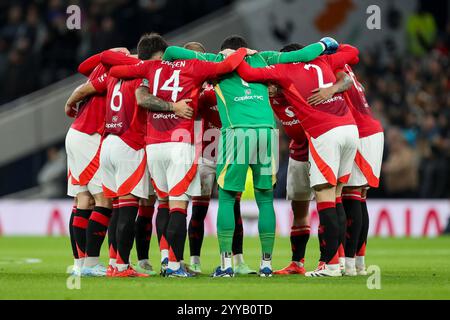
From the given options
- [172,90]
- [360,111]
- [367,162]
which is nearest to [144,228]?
[172,90]

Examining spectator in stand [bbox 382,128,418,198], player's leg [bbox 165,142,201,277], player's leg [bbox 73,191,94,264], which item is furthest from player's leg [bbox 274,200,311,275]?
spectator in stand [bbox 382,128,418,198]

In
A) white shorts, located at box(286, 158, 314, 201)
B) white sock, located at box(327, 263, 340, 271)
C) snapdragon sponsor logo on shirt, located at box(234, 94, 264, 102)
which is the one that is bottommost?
white sock, located at box(327, 263, 340, 271)

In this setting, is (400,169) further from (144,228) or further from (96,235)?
(96,235)

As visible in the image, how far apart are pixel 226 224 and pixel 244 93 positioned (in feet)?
4.54

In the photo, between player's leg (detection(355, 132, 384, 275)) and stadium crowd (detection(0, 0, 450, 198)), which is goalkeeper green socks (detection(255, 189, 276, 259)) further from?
stadium crowd (detection(0, 0, 450, 198))

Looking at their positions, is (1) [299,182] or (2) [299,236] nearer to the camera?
(1) [299,182]

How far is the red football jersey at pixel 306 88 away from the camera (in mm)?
11219

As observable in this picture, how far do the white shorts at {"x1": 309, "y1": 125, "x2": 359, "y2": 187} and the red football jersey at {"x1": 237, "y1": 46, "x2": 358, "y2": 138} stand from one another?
73 mm

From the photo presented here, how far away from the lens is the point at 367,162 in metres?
11.9

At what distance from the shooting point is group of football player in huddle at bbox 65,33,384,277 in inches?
440

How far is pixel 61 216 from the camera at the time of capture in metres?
22.5

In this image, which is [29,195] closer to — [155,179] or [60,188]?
[60,188]

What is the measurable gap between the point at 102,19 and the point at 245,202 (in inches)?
228

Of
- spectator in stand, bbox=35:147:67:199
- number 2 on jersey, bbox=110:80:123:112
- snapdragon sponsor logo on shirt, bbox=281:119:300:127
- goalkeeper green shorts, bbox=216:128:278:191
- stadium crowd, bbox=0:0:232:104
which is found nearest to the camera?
goalkeeper green shorts, bbox=216:128:278:191
